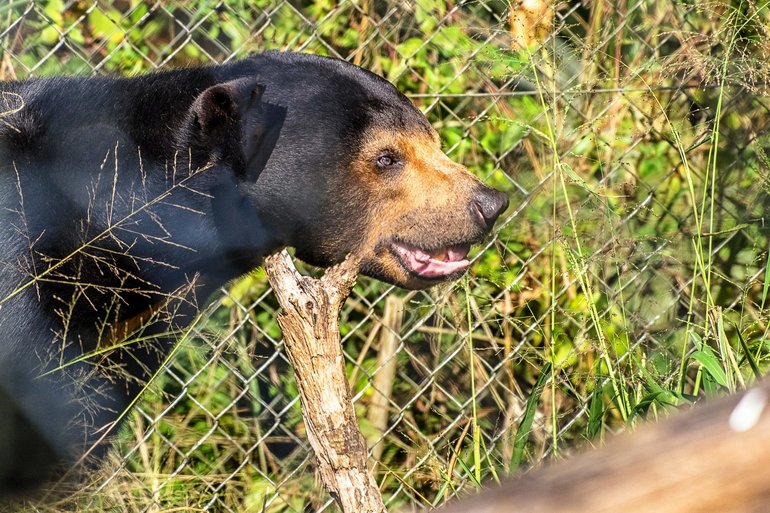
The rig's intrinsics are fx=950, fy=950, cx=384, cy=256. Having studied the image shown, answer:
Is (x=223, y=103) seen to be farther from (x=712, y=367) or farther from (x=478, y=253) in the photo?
(x=712, y=367)

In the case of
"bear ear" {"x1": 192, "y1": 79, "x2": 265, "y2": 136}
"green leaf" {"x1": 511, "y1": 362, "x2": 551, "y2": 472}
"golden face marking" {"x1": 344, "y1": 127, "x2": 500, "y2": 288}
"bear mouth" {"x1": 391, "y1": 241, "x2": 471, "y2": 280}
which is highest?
"bear ear" {"x1": 192, "y1": 79, "x2": 265, "y2": 136}

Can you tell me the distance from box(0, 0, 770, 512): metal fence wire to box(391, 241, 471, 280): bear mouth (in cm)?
24

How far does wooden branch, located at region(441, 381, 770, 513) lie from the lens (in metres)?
0.90

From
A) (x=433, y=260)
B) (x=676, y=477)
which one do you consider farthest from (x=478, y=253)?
(x=676, y=477)

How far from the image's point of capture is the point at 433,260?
3123 millimetres

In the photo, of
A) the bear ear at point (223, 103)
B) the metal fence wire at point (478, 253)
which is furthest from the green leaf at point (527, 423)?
the bear ear at point (223, 103)

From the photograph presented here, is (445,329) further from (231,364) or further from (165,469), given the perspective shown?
(165,469)

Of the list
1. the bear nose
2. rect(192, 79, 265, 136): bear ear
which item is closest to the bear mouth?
the bear nose

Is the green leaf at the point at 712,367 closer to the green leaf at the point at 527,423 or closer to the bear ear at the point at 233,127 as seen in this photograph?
the green leaf at the point at 527,423

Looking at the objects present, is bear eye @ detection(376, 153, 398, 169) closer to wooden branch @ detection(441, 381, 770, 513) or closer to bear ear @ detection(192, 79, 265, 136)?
bear ear @ detection(192, 79, 265, 136)

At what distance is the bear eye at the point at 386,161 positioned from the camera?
2.98 m

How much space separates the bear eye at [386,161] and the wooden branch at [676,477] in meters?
2.11

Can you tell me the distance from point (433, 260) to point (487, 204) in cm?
27

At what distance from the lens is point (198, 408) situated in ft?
12.1
